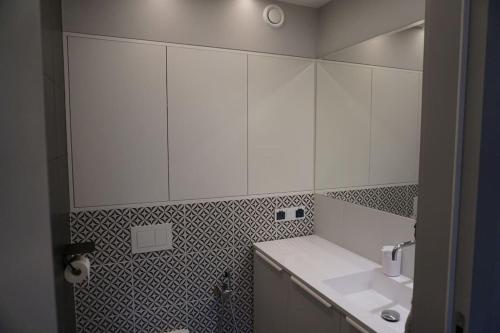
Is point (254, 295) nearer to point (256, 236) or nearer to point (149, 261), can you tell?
point (256, 236)

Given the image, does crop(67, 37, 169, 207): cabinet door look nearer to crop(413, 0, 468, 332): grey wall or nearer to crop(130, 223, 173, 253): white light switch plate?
crop(130, 223, 173, 253): white light switch plate

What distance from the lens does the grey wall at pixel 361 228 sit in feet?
5.65

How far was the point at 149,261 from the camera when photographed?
1953 mm

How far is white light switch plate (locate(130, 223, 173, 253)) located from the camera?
1908mm

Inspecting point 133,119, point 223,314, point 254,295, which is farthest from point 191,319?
point 133,119

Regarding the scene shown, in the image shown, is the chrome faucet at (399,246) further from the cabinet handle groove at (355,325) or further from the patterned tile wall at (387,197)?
the cabinet handle groove at (355,325)

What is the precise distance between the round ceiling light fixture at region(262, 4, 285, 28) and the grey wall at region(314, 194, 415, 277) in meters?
1.32

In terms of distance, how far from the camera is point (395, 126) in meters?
1.85

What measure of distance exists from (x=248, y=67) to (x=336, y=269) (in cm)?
144

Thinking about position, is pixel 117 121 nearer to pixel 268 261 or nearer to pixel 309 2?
pixel 268 261

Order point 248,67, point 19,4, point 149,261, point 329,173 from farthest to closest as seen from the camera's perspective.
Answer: point 329,173
point 248,67
point 149,261
point 19,4

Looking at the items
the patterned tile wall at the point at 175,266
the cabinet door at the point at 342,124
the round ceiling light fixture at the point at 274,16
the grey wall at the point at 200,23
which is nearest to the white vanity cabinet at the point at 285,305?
the patterned tile wall at the point at 175,266

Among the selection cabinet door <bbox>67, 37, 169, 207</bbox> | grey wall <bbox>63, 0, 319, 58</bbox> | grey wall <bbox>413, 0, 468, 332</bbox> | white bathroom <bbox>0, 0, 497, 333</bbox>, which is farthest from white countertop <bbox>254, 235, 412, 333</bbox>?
grey wall <bbox>63, 0, 319, 58</bbox>

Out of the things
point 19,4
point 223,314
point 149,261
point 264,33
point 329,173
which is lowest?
point 223,314
